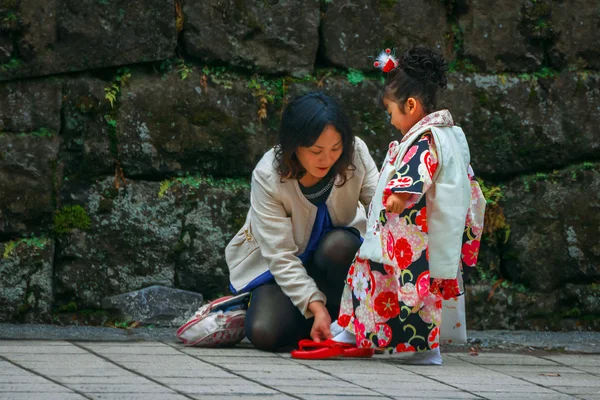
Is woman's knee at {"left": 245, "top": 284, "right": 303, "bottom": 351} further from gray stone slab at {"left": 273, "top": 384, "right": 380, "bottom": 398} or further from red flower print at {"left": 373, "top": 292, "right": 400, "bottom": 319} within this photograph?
gray stone slab at {"left": 273, "top": 384, "right": 380, "bottom": 398}

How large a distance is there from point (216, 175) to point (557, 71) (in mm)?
1763

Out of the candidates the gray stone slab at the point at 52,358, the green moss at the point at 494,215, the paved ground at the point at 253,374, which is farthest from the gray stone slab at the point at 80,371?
the green moss at the point at 494,215

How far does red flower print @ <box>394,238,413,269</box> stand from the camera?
12.5ft

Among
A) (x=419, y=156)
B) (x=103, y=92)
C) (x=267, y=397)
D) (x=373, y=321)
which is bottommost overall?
(x=267, y=397)

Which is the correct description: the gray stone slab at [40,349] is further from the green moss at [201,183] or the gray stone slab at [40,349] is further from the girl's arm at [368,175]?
the girl's arm at [368,175]

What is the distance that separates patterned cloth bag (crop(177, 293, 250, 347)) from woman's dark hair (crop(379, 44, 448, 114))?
1041 millimetres

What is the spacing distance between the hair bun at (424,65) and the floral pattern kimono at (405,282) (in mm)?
228

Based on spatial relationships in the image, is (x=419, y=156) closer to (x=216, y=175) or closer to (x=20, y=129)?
(x=216, y=175)

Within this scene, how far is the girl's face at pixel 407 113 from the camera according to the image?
3.93 meters

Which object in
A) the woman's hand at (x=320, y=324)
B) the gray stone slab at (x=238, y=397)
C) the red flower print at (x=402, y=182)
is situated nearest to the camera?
the gray stone slab at (x=238, y=397)

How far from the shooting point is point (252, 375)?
3.46 metres

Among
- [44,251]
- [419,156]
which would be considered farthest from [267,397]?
[44,251]

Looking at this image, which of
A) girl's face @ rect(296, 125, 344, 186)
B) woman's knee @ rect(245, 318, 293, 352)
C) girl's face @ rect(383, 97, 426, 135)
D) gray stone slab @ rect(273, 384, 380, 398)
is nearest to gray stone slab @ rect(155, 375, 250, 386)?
gray stone slab @ rect(273, 384, 380, 398)

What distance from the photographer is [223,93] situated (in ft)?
15.9
